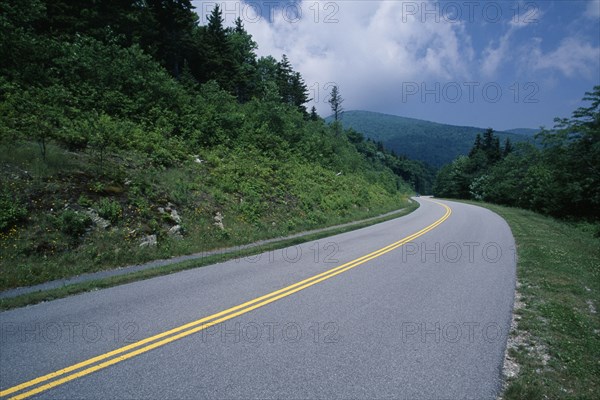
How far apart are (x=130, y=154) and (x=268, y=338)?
1483 centimetres

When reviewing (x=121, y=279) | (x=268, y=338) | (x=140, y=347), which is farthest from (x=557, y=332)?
(x=121, y=279)

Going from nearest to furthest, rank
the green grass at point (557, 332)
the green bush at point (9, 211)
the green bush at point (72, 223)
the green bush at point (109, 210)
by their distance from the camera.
Answer: the green grass at point (557, 332) < the green bush at point (9, 211) < the green bush at point (72, 223) < the green bush at point (109, 210)

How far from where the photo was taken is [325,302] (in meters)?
6.55

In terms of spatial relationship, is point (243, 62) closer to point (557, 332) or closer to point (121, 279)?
point (121, 279)

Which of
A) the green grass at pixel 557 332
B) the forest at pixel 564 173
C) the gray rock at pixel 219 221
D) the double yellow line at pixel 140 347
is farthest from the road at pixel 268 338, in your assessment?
the forest at pixel 564 173

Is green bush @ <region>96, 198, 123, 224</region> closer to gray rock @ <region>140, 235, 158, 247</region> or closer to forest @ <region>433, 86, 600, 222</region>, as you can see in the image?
gray rock @ <region>140, 235, 158, 247</region>

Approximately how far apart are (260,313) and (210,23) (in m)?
43.3

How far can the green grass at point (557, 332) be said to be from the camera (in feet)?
13.1

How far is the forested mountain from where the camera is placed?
9891 millimetres

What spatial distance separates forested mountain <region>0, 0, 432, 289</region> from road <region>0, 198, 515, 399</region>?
3.87m

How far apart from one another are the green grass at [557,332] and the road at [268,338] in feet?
1.13

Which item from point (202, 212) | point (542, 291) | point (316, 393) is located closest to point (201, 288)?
point (316, 393)

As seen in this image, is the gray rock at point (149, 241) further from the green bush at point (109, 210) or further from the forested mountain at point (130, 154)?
the green bush at point (109, 210)

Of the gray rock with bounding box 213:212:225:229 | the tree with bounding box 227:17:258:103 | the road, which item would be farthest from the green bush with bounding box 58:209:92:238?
the tree with bounding box 227:17:258:103
